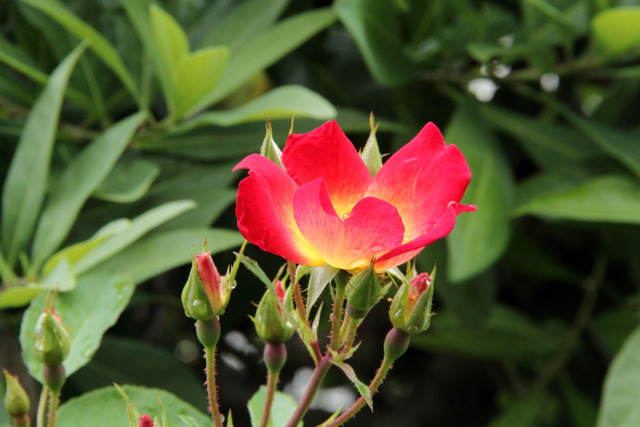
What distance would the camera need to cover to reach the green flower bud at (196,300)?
0.46 meters

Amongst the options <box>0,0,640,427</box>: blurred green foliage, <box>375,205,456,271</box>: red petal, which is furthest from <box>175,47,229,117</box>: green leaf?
<box>375,205,456,271</box>: red petal

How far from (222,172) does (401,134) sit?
0.32m

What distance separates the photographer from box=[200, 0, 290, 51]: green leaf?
1143 millimetres

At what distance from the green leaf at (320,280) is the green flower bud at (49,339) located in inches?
8.6

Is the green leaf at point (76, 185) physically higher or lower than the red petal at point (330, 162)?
lower

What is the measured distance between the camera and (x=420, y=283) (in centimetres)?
48

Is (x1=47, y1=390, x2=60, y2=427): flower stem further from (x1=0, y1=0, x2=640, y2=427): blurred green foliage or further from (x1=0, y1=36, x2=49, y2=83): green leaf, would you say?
(x1=0, y1=36, x2=49, y2=83): green leaf

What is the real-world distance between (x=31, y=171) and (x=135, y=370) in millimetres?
330

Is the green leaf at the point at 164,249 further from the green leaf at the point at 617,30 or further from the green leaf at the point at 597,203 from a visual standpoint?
the green leaf at the point at 617,30

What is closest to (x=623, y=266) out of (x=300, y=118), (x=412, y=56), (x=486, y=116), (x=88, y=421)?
(x=486, y=116)

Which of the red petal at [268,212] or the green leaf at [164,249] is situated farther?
the green leaf at [164,249]

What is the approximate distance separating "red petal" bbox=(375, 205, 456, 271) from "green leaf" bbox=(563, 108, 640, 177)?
705mm

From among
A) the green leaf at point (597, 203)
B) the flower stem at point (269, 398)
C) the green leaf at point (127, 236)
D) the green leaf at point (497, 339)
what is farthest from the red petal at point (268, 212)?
the green leaf at point (497, 339)

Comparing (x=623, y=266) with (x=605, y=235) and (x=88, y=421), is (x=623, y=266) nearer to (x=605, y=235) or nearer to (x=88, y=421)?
(x=605, y=235)
